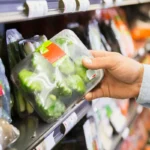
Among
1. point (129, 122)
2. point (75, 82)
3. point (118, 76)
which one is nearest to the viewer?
point (75, 82)

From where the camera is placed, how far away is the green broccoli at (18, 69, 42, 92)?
96 centimetres

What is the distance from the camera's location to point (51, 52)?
1005mm

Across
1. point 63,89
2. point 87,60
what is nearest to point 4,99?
point 63,89

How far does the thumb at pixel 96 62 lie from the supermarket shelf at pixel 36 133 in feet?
0.82

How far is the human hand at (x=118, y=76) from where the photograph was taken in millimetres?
1186

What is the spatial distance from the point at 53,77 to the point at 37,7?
0.70 ft

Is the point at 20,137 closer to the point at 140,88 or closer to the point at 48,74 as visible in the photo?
the point at 48,74

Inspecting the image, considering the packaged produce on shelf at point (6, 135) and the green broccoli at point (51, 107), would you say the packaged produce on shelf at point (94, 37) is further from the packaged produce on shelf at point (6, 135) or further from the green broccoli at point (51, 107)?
the packaged produce on shelf at point (6, 135)

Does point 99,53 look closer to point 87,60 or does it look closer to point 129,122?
point 87,60

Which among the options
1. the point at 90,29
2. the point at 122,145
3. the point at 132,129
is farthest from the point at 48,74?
the point at 132,129

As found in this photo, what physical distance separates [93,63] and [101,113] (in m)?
1.06

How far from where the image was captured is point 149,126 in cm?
323

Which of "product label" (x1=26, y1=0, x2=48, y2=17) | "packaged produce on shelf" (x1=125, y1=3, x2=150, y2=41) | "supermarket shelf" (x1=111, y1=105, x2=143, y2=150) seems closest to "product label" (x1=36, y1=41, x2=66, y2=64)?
"product label" (x1=26, y1=0, x2=48, y2=17)

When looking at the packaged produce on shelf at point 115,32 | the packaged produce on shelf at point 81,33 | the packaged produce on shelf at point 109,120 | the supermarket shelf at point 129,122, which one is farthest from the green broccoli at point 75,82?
the supermarket shelf at point 129,122
